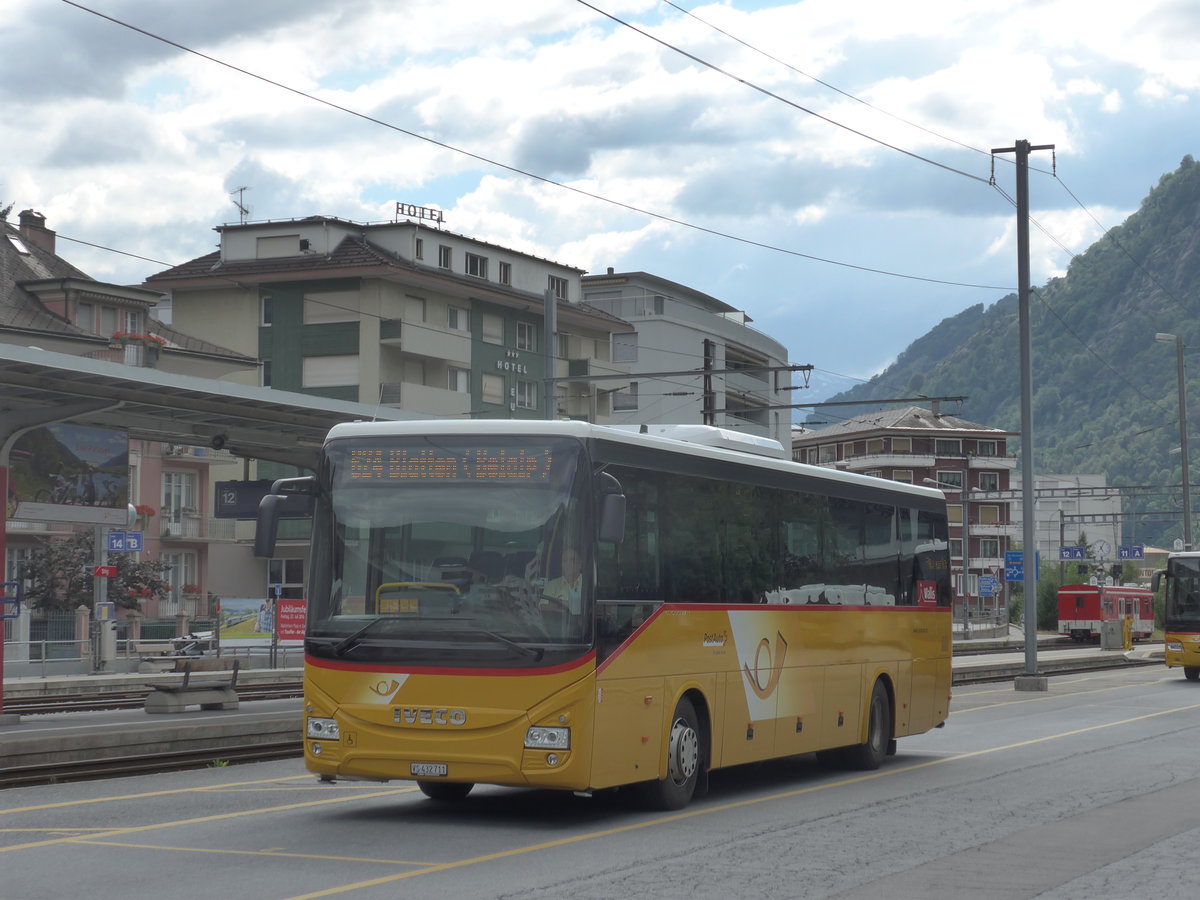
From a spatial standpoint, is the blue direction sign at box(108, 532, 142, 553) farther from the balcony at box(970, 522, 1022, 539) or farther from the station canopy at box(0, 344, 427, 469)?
the balcony at box(970, 522, 1022, 539)

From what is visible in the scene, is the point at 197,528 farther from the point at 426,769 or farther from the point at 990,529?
the point at 990,529

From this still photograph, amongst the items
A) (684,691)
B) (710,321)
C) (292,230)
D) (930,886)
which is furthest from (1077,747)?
(710,321)

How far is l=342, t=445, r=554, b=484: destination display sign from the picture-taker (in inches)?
487

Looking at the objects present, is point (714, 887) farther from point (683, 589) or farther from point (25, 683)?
point (25, 683)

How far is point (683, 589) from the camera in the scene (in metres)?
13.8

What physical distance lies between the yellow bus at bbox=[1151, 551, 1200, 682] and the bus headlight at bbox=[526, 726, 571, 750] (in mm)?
28056

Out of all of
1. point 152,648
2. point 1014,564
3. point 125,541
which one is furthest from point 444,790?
point 1014,564

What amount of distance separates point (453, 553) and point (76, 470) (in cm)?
1819

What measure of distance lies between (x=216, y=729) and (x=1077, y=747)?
9.91 m

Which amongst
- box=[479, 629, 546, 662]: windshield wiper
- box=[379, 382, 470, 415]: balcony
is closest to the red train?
box=[379, 382, 470, 415]: balcony

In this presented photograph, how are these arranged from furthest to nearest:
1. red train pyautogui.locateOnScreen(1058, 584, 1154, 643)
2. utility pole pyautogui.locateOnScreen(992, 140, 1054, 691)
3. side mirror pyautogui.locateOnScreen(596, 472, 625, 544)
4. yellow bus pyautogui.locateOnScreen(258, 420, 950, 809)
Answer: red train pyautogui.locateOnScreen(1058, 584, 1154, 643) → utility pole pyautogui.locateOnScreen(992, 140, 1054, 691) → side mirror pyautogui.locateOnScreen(596, 472, 625, 544) → yellow bus pyautogui.locateOnScreen(258, 420, 950, 809)

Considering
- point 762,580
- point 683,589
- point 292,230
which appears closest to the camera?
point 683,589

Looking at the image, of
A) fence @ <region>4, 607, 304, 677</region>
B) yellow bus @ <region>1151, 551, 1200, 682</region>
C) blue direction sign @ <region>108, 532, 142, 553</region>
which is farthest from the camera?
fence @ <region>4, 607, 304, 677</region>

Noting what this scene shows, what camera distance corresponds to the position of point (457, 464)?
12438 millimetres
